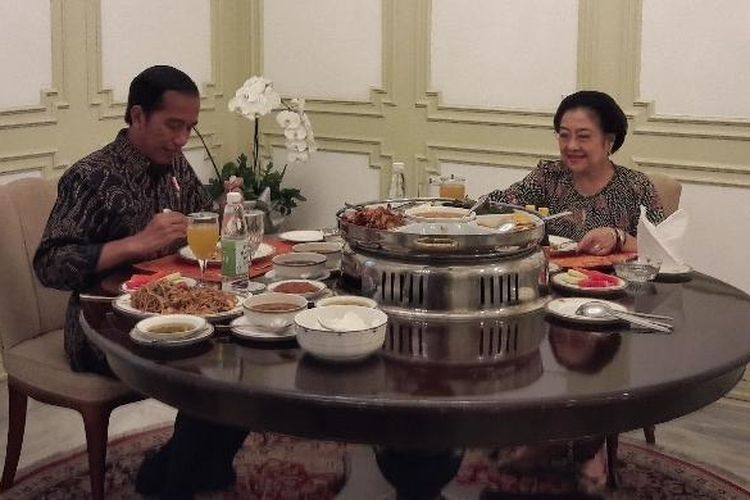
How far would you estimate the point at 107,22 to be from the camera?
4090 millimetres

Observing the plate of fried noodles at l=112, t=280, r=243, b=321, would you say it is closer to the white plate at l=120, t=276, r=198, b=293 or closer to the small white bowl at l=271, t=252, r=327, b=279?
the white plate at l=120, t=276, r=198, b=293

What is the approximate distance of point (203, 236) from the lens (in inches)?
82.7

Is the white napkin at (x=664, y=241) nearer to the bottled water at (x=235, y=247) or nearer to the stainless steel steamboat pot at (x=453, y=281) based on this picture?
the stainless steel steamboat pot at (x=453, y=281)

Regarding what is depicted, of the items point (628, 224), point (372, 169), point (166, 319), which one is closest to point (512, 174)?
point (372, 169)

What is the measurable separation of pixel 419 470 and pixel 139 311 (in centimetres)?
83

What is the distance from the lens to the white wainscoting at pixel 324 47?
14.9 ft

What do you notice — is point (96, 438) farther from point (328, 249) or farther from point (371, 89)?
point (371, 89)

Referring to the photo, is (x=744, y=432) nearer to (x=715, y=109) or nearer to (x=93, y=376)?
(x=715, y=109)

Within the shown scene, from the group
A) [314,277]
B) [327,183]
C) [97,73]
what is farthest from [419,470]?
[327,183]

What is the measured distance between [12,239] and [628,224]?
1793 millimetres

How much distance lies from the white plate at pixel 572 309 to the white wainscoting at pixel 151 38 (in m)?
2.75

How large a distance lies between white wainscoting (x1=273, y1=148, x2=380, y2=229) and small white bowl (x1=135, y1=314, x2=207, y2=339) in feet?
9.46

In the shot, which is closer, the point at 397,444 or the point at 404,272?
the point at 397,444

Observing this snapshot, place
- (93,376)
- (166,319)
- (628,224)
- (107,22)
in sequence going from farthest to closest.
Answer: (107,22), (628,224), (93,376), (166,319)
